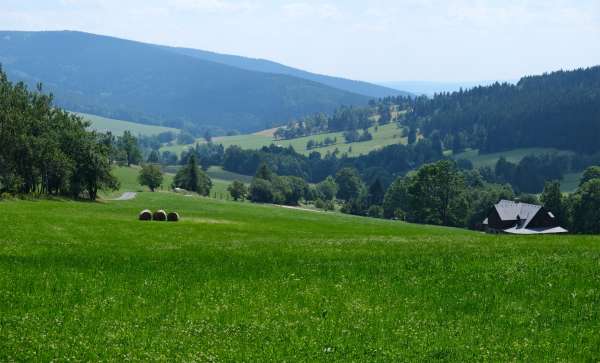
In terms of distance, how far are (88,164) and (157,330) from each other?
81.8 metres

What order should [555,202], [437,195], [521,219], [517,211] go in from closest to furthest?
[521,219] < [517,211] < [555,202] < [437,195]

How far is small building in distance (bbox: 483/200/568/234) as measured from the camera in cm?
12462

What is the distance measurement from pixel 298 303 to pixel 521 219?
11614 centimetres

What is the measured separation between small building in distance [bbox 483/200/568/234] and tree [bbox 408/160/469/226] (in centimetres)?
1922

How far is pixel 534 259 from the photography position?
88.9 ft

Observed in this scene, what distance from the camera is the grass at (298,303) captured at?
16719 millimetres

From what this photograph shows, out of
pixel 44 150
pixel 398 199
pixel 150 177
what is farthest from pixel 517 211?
pixel 150 177

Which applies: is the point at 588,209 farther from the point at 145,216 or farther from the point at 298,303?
the point at 298,303

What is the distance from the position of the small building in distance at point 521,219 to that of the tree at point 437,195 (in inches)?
757

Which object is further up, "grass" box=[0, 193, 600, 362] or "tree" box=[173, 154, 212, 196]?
"tree" box=[173, 154, 212, 196]

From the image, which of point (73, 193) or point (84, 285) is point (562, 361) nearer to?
point (84, 285)

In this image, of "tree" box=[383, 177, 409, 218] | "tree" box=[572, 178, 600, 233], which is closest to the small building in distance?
"tree" box=[572, 178, 600, 233]

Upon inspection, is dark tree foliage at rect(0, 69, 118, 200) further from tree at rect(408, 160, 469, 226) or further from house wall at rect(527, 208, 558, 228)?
house wall at rect(527, 208, 558, 228)

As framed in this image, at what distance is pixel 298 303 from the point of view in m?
21.2
